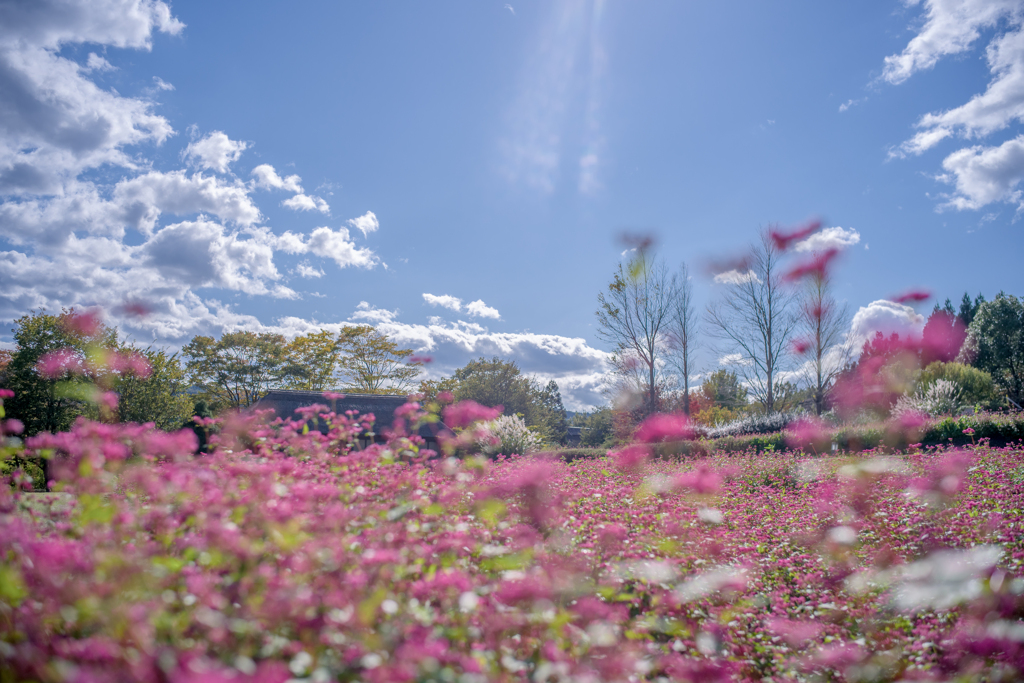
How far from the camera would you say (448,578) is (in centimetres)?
203

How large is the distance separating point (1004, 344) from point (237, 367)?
→ 40.9 meters

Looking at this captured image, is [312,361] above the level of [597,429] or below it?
above

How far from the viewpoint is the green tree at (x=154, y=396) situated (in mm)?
16938

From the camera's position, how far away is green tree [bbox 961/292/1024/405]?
2564 cm

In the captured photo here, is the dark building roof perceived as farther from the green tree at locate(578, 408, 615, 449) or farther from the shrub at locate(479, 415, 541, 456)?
the green tree at locate(578, 408, 615, 449)

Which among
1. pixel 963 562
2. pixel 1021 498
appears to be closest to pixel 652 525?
pixel 963 562

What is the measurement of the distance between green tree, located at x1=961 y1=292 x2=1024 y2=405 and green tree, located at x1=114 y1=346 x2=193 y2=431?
37154mm

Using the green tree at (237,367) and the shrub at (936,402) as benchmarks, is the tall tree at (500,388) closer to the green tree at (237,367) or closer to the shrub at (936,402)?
the green tree at (237,367)

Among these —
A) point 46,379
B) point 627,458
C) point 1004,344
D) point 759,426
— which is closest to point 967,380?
point 759,426

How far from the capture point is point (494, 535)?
3.36 m

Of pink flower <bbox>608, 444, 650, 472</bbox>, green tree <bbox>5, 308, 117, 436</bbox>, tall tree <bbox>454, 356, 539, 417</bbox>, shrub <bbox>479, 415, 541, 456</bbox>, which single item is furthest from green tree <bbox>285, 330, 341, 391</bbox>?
pink flower <bbox>608, 444, 650, 472</bbox>

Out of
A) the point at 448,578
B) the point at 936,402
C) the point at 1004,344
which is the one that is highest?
the point at 1004,344

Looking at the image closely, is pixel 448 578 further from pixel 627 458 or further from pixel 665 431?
pixel 665 431

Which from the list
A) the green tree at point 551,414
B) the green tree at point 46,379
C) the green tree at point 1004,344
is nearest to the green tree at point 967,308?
the green tree at point 1004,344
